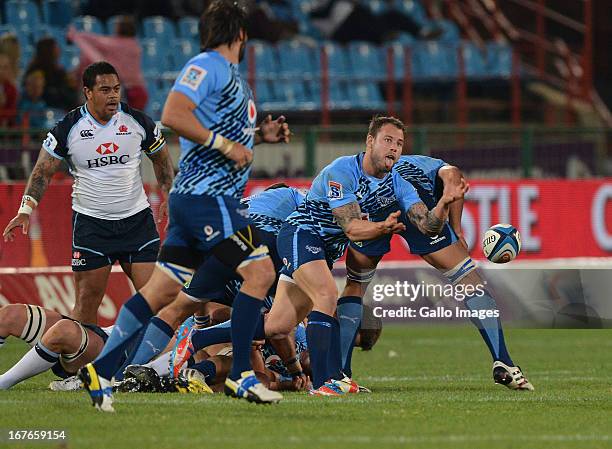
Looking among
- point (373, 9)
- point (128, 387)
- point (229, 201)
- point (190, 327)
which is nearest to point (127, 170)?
point (190, 327)

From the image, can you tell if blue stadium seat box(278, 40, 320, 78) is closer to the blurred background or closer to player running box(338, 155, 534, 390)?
the blurred background

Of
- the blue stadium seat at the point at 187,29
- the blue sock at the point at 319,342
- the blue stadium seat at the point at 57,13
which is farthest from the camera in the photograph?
the blue stadium seat at the point at 187,29

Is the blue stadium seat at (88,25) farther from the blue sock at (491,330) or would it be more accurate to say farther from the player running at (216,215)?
the player running at (216,215)

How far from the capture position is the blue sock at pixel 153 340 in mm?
8773

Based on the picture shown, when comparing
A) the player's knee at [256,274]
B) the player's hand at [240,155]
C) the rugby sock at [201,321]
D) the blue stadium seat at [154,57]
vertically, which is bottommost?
the rugby sock at [201,321]

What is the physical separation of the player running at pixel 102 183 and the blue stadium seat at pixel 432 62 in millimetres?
13888

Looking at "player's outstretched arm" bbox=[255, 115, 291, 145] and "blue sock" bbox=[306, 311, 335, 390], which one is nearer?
"player's outstretched arm" bbox=[255, 115, 291, 145]

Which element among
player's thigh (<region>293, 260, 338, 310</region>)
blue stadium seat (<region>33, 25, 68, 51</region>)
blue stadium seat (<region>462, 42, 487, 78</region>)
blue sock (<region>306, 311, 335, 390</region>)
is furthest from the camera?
blue stadium seat (<region>462, 42, 487, 78</region>)

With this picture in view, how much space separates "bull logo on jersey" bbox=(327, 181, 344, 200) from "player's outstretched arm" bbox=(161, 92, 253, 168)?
58.4 inches

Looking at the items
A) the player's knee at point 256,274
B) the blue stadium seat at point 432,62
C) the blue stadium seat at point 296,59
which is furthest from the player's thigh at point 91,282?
the blue stadium seat at point 432,62

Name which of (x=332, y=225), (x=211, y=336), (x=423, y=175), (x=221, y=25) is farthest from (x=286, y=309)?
(x=221, y=25)

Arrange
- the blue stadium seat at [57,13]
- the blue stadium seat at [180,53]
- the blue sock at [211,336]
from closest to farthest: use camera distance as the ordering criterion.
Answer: the blue sock at [211,336] → the blue stadium seat at [57,13] → the blue stadium seat at [180,53]

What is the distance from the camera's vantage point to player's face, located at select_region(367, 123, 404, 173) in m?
8.84

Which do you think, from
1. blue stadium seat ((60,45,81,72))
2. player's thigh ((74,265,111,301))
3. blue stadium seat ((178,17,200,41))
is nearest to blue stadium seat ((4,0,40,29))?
blue stadium seat ((60,45,81,72))
